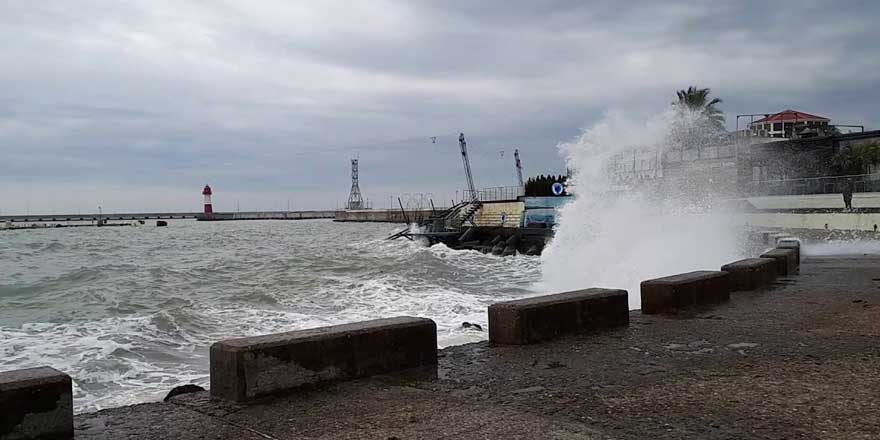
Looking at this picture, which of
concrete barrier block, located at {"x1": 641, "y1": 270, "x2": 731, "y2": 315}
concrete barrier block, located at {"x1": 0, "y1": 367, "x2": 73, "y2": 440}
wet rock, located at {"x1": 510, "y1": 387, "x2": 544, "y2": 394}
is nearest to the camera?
concrete barrier block, located at {"x1": 0, "y1": 367, "x2": 73, "y2": 440}

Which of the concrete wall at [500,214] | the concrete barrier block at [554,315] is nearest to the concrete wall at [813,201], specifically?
the concrete wall at [500,214]

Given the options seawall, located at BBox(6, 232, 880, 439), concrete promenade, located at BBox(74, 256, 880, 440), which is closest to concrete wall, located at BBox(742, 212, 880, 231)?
seawall, located at BBox(6, 232, 880, 439)

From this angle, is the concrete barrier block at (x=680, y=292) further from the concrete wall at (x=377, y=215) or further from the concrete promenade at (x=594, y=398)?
the concrete wall at (x=377, y=215)

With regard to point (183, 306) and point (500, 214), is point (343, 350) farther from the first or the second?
point (500, 214)

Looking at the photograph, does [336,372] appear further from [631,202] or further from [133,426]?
[631,202]

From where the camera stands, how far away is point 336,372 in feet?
14.9

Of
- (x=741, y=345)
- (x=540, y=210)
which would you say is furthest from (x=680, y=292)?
(x=540, y=210)

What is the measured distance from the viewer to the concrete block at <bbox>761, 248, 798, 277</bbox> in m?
11.2

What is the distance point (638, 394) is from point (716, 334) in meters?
2.30

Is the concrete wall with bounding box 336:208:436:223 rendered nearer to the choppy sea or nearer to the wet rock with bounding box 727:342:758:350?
the choppy sea

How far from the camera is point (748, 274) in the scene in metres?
9.45

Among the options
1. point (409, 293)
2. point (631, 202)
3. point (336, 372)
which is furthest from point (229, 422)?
point (631, 202)

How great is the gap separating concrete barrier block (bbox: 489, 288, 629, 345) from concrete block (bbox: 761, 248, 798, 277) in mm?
5600

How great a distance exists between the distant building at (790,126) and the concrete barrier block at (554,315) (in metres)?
40.4
